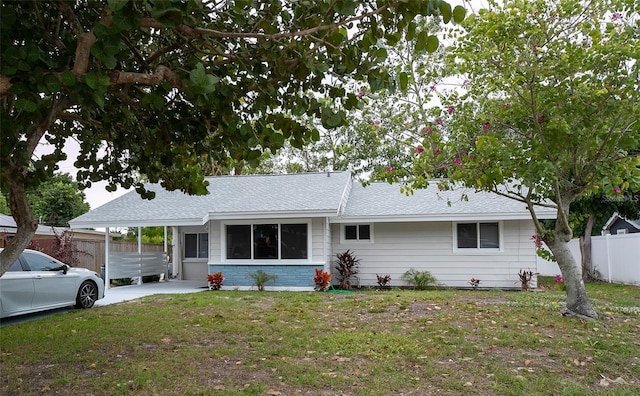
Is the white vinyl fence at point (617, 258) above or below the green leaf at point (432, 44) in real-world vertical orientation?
below

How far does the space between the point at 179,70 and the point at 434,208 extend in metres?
11.3

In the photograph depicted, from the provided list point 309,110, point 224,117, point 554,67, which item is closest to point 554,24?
point 554,67

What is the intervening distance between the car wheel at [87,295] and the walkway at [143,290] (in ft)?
1.18

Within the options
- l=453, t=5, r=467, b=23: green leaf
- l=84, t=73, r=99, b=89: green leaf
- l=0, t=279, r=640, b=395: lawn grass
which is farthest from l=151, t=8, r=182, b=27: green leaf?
l=0, t=279, r=640, b=395: lawn grass

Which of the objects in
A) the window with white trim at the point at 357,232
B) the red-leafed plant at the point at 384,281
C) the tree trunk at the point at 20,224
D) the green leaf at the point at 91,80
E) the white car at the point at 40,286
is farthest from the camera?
the window with white trim at the point at 357,232

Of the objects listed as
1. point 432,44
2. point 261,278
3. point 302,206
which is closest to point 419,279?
point 302,206

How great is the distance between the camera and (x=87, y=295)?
10.7 metres

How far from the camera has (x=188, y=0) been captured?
3.40 metres

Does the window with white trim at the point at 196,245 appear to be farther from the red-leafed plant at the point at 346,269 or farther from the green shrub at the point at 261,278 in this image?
the red-leafed plant at the point at 346,269

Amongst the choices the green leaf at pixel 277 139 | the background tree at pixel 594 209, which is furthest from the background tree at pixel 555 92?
the background tree at pixel 594 209

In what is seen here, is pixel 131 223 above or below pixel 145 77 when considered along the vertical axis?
below

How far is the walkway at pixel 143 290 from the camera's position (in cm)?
1221

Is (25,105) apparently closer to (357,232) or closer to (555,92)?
(555,92)

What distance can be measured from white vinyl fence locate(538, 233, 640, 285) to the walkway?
1359 centimetres
